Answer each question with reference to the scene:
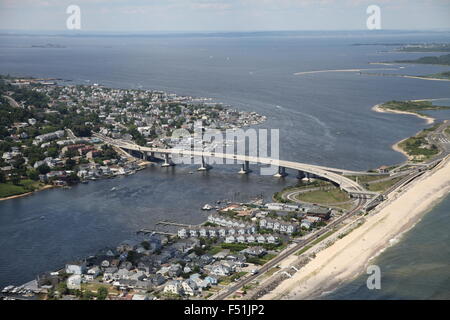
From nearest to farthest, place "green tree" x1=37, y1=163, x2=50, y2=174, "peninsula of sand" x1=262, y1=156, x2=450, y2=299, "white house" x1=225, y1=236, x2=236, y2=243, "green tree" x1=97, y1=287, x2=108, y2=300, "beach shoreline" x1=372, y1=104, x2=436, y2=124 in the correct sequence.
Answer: "green tree" x1=97, y1=287, x2=108, y2=300 → "peninsula of sand" x1=262, y1=156, x2=450, y2=299 → "white house" x1=225, y1=236, x2=236, y2=243 → "green tree" x1=37, y1=163, x2=50, y2=174 → "beach shoreline" x1=372, y1=104, x2=436, y2=124

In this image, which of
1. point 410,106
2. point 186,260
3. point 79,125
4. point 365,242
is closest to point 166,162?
point 79,125

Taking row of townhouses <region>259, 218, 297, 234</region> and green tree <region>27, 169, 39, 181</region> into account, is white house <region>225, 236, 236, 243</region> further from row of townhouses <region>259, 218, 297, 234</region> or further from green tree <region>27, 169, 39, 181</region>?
green tree <region>27, 169, 39, 181</region>

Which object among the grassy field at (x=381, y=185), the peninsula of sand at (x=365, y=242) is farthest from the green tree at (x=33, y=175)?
the peninsula of sand at (x=365, y=242)

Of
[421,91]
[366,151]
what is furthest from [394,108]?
[366,151]

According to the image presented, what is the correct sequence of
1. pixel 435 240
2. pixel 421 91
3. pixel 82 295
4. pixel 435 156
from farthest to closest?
pixel 421 91
pixel 435 156
pixel 435 240
pixel 82 295

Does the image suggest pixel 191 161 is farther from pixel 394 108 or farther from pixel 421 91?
pixel 421 91

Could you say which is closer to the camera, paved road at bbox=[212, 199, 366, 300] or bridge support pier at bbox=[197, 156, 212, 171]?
paved road at bbox=[212, 199, 366, 300]

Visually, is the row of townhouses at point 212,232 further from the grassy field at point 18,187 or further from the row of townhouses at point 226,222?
the grassy field at point 18,187

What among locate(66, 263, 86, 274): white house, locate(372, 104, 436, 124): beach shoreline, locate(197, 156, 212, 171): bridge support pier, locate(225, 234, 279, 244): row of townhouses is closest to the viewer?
locate(66, 263, 86, 274): white house

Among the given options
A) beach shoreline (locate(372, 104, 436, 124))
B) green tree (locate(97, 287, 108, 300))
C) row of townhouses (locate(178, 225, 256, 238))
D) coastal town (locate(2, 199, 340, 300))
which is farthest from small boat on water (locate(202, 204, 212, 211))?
beach shoreline (locate(372, 104, 436, 124))
